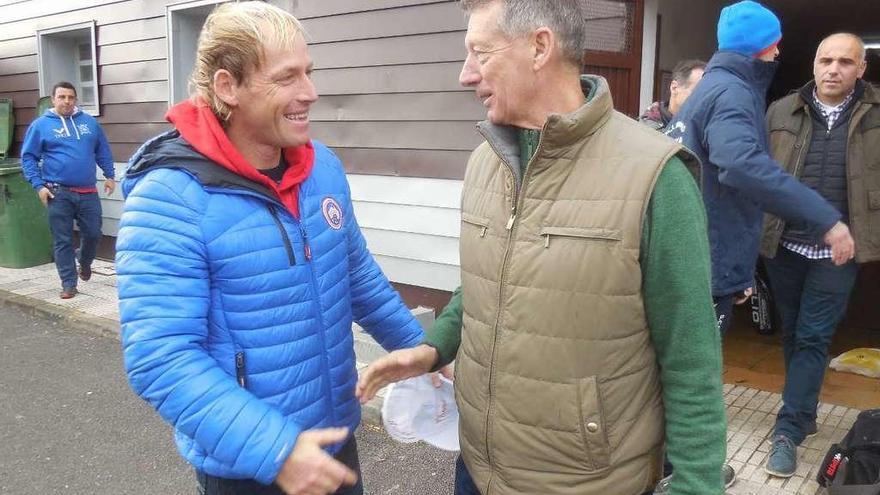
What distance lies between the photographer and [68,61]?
29.6ft

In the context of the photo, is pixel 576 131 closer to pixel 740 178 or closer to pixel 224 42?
pixel 224 42

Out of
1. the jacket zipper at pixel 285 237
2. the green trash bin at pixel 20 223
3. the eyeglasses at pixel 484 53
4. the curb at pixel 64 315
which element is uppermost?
the eyeglasses at pixel 484 53

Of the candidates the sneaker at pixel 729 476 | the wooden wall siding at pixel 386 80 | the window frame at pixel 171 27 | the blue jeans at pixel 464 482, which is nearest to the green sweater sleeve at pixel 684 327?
the blue jeans at pixel 464 482

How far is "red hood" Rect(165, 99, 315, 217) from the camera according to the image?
1.62m

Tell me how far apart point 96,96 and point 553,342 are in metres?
8.17

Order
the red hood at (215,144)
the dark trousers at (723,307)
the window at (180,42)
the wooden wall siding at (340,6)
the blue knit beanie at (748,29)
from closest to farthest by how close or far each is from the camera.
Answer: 1. the red hood at (215,144)
2. the blue knit beanie at (748,29)
3. the dark trousers at (723,307)
4. the wooden wall siding at (340,6)
5. the window at (180,42)

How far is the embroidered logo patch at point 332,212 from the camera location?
1.85 m

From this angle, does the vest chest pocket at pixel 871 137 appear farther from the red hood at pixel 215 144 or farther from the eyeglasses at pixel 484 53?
the red hood at pixel 215 144

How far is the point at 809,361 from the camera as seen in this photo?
3342mm

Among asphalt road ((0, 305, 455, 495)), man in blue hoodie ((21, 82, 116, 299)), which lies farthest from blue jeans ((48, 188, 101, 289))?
asphalt road ((0, 305, 455, 495))

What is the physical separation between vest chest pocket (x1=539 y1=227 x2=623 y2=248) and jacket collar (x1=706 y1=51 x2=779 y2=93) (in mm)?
1855

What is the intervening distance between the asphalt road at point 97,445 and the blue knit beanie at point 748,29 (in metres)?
2.39

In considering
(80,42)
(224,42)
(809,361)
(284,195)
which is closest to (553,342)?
(284,195)

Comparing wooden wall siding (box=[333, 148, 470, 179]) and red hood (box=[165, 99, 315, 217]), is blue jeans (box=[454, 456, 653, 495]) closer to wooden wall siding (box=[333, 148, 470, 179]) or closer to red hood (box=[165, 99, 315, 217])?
red hood (box=[165, 99, 315, 217])
